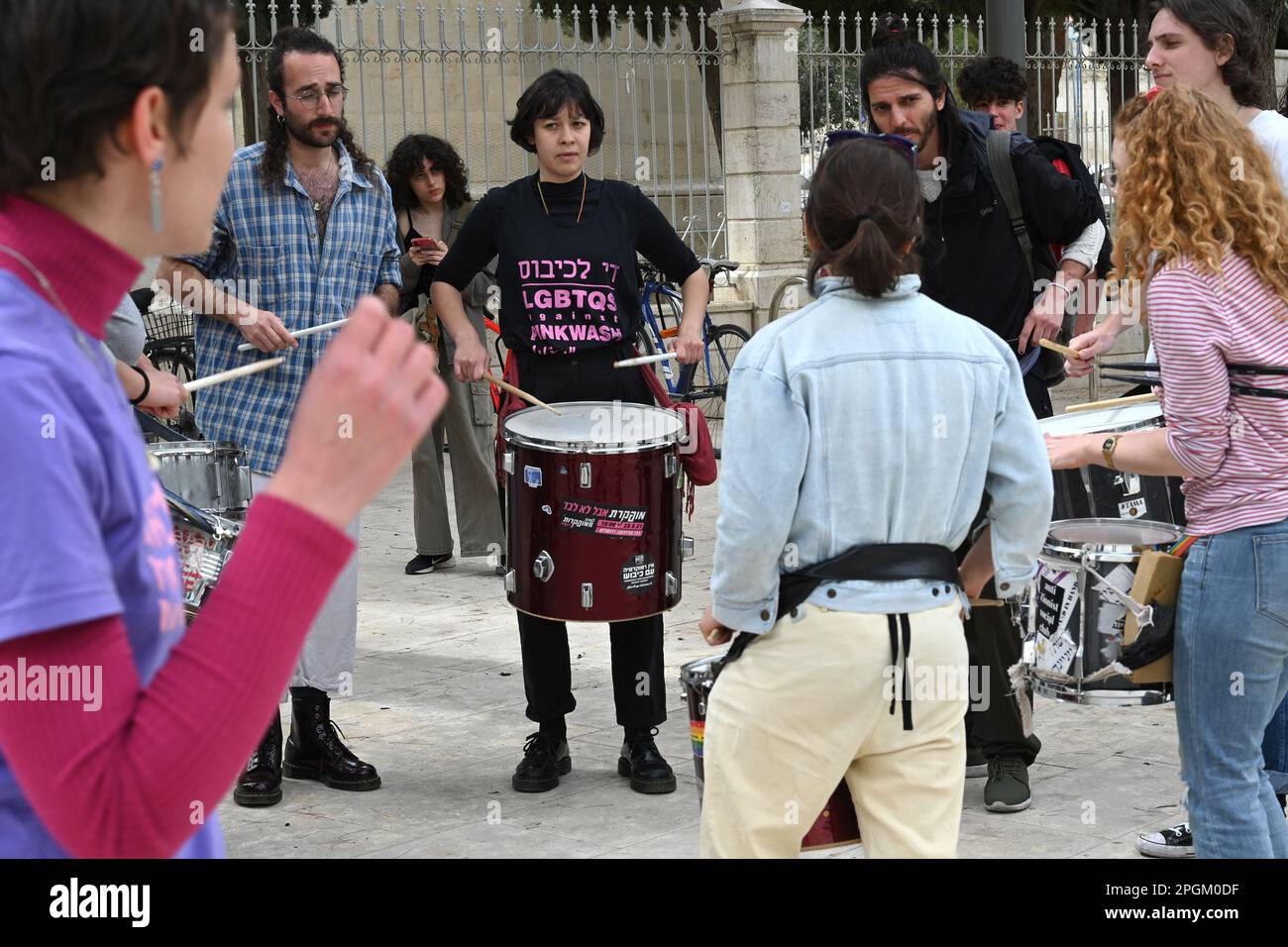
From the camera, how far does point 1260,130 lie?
414cm

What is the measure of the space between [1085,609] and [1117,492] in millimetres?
480

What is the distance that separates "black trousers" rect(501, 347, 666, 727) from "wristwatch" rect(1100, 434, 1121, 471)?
1824 mm

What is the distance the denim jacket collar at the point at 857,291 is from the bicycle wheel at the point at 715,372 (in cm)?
855

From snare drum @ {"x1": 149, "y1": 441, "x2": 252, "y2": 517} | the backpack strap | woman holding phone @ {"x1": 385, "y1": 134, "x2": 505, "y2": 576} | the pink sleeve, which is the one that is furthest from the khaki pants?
woman holding phone @ {"x1": 385, "y1": 134, "x2": 505, "y2": 576}

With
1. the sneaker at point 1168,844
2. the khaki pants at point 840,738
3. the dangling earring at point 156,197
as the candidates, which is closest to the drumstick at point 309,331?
the khaki pants at point 840,738

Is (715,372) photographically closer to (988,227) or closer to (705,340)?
(705,340)

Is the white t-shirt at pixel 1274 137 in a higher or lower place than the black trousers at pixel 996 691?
higher

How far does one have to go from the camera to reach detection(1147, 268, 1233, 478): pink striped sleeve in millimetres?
3119

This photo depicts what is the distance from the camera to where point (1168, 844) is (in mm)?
4156

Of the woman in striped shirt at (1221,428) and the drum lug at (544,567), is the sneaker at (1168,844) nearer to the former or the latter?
the woman in striped shirt at (1221,428)

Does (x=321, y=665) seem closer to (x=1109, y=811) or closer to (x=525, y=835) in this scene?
(x=525, y=835)

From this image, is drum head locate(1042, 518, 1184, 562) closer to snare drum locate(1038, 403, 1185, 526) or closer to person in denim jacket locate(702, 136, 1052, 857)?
snare drum locate(1038, 403, 1185, 526)

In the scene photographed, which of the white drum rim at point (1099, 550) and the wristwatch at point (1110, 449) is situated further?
the white drum rim at point (1099, 550)

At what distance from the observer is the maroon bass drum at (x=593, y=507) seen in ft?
15.2
